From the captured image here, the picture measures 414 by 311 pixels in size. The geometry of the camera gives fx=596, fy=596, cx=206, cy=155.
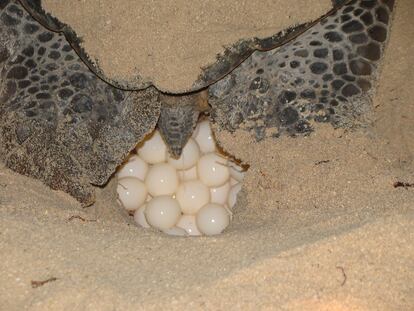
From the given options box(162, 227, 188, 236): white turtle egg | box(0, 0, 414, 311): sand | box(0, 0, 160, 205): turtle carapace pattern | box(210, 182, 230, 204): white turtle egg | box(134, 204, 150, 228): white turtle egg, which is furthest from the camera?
box(210, 182, 230, 204): white turtle egg

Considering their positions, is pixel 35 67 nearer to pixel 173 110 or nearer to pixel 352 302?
pixel 173 110

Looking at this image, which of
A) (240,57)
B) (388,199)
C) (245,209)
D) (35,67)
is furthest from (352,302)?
(35,67)

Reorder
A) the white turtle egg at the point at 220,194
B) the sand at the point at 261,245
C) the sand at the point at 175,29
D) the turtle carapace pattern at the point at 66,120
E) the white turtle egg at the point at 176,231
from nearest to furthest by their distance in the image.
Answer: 1. the sand at the point at 261,245
2. the sand at the point at 175,29
3. the turtle carapace pattern at the point at 66,120
4. the white turtle egg at the point at 176,231
5. the white turtle egg at the point at 220,194

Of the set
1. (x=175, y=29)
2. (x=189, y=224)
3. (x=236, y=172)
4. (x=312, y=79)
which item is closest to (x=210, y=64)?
(x=175, y=29)

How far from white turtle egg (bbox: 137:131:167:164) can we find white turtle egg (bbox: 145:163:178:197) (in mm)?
51

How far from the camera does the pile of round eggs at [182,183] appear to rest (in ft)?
9.41

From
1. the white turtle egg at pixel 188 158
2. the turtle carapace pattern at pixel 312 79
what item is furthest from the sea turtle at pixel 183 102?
the white turtle egg at pixel 188 158

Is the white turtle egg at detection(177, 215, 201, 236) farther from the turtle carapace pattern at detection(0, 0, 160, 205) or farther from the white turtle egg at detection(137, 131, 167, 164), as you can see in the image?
the turtle carapace pattern at detection(0, 0, 160, 205)

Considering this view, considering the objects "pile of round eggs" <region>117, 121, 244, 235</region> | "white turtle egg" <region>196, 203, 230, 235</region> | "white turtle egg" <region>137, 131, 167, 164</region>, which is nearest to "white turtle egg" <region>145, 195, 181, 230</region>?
"pile of round eggs" <region>117, 121, 244, 235</region>

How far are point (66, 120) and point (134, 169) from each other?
0.56 meters

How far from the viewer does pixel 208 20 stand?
227 centimetres

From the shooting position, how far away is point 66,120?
8.19 ft

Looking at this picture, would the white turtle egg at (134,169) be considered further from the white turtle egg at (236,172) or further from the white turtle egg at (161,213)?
the white turtle egg at (236,172)

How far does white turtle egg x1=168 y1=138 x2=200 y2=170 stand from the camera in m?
2.92
